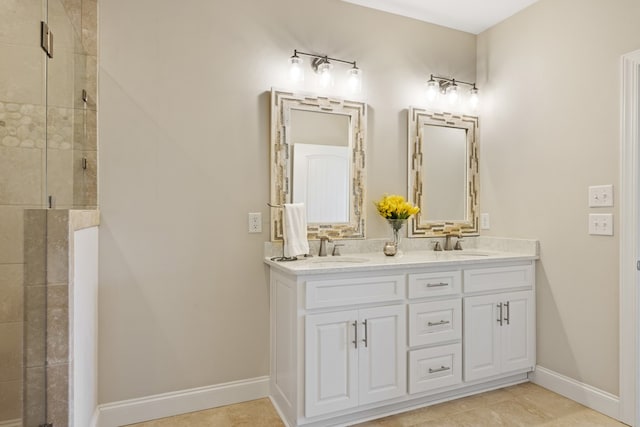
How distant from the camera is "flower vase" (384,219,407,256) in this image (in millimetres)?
2555

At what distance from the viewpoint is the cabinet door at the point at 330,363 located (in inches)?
77.3

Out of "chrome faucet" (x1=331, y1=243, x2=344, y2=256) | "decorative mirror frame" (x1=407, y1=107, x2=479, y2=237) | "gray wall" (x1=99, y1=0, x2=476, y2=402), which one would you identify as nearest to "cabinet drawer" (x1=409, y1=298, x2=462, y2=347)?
"chrome faucet" (x1=331, y1=243, x2=344, y2=256)

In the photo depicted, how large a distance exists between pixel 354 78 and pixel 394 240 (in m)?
1.18

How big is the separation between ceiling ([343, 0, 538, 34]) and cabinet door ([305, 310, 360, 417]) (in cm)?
221

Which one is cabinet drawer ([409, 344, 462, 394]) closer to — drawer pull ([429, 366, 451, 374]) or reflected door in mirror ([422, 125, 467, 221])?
drawer pull ([429, 366, 451, 374])

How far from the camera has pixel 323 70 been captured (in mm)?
2533

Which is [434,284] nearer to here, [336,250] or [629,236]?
[336,250]

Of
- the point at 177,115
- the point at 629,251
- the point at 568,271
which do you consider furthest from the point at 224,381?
the point at 629,251

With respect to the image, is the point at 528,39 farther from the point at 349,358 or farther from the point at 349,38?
the point at 349,358

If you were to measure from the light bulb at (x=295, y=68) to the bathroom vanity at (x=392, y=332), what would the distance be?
1206 mm

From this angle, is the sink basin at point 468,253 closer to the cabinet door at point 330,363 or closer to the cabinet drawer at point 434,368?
the cabinet drawer at point 434,368

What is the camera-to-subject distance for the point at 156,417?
7.12 feet

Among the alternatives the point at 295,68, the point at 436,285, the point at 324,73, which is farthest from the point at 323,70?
the point at 436,285

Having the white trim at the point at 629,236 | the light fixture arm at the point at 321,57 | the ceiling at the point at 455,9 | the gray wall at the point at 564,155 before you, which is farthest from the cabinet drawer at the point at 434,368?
the ceiling at the point at 455,9
